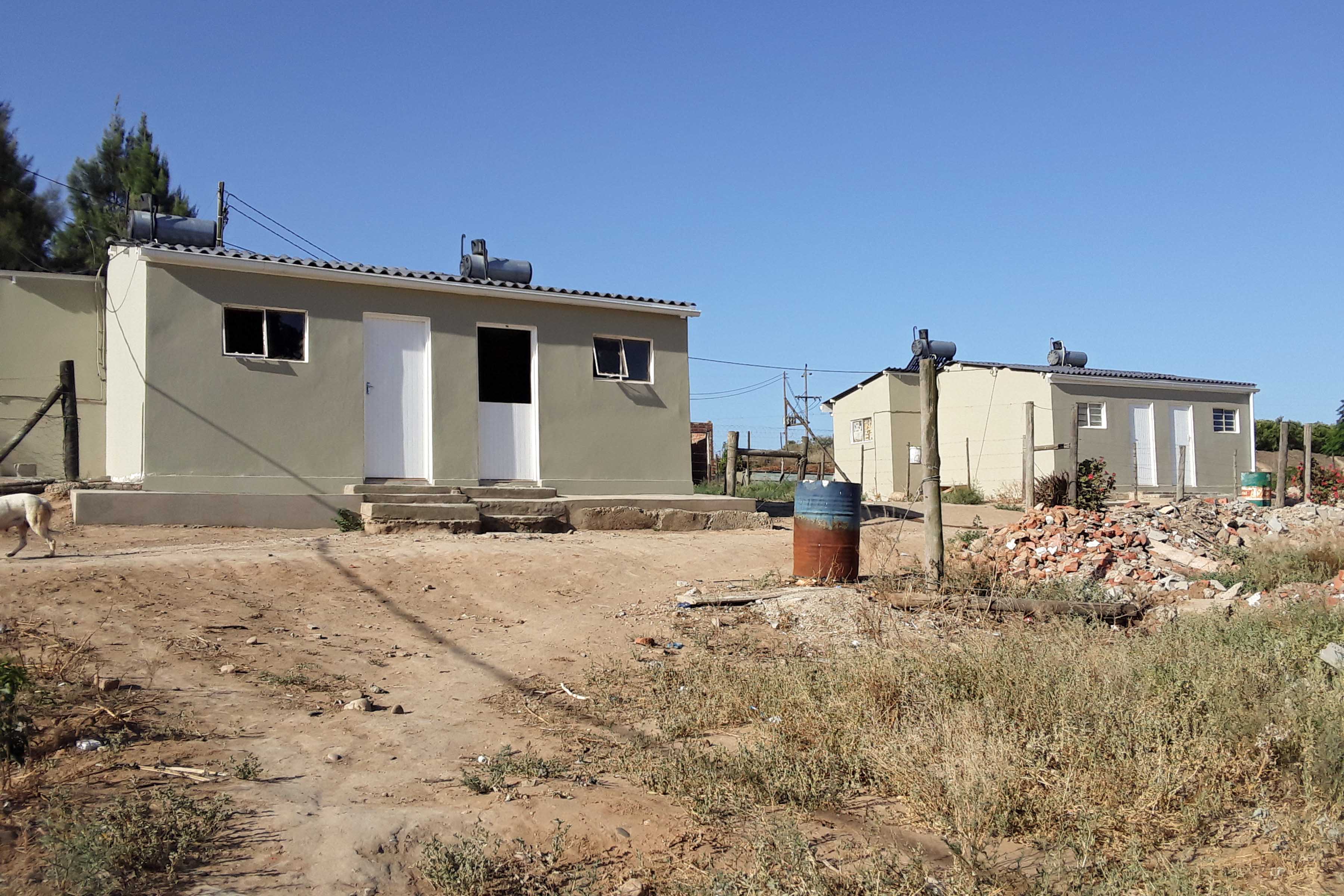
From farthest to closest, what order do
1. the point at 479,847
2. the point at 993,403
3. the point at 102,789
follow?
the point at 993,403 → the point at 102,789 → the point at 479,847

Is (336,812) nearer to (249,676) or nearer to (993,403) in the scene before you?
(249,676)

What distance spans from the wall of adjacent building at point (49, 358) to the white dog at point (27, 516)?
20.3ft

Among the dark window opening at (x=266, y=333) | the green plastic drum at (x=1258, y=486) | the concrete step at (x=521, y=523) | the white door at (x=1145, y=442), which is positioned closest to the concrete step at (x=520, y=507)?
the concrete step at (x=521, y=523)

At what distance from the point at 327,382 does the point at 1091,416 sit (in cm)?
1890

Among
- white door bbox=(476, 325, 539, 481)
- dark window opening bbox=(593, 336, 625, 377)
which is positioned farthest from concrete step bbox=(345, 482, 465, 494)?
dark window opening bbox=(593, 336, 625, 377)

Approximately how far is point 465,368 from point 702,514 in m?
3.79

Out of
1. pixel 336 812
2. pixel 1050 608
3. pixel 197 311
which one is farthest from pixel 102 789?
pixel 197 311

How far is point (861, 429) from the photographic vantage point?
28000 millimetres

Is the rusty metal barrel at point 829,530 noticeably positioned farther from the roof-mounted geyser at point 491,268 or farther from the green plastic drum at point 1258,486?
the green plastic drum at point 1258,486

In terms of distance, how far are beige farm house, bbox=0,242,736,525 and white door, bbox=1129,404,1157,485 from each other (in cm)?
1538

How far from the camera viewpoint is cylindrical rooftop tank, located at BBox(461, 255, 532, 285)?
14.8 metres

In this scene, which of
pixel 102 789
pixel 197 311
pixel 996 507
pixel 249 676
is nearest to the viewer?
A: pixel 102 789

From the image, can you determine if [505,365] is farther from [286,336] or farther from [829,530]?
[829,530]

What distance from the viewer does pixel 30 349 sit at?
585 inches
